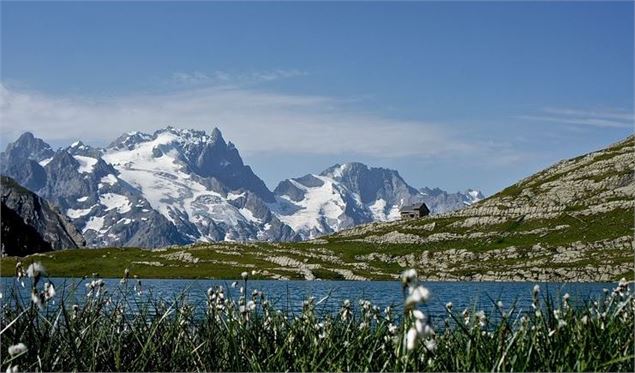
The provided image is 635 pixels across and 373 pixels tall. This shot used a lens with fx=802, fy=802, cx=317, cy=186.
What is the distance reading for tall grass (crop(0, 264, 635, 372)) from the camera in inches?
446

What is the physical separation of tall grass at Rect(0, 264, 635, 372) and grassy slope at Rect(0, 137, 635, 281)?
416 ft

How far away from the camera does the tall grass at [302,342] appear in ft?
37.2

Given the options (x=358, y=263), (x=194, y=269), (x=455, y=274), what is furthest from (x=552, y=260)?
(x=194, y=269)

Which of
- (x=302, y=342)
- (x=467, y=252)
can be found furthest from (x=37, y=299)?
(x=467, y=252)

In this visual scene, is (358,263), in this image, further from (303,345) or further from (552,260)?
(303,345)

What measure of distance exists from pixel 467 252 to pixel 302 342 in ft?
509

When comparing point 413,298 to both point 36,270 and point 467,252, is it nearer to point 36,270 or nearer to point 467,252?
point 36,270

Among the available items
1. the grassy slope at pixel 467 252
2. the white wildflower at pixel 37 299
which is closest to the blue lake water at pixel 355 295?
the white wildflower at pixel 37 299

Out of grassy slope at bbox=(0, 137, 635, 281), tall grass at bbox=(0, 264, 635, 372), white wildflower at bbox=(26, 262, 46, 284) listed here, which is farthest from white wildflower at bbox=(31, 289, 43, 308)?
grassy slope at bbox=(0, 137, 635, 281)

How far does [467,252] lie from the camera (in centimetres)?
16538

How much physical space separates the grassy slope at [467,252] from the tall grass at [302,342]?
416 feet

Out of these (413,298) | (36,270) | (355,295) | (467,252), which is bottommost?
(355,295)

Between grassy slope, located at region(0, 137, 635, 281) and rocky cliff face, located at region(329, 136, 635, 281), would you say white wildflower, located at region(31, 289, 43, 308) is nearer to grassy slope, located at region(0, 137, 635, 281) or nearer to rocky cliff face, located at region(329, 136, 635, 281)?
rocky cliff face, located at region(329, 136, 635, 281)

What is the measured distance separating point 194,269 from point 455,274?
52660mm
